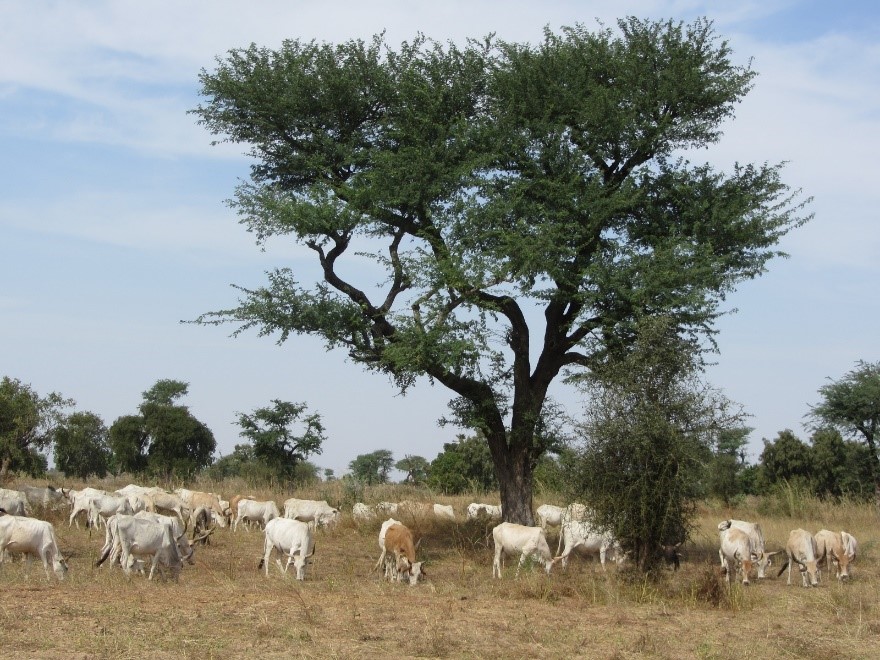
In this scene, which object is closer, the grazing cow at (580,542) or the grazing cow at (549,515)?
the grazing cow at (580,542)

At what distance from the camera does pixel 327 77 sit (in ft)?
81.2

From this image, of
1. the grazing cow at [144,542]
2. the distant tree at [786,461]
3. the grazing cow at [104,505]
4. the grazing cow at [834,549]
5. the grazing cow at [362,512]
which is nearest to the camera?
the grazing cow at [144,542]

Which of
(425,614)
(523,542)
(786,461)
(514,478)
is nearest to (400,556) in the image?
(523,542)

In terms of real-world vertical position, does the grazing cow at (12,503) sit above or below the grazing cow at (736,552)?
above

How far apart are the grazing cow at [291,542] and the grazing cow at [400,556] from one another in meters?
1.50

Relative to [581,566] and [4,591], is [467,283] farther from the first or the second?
[4,591]

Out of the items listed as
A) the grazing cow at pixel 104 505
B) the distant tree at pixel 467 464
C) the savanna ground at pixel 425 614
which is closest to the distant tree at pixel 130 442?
the distant tree at pixel 467 464

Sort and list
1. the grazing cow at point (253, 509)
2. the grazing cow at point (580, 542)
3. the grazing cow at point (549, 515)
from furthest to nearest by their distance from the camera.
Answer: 1. the grazing cow at point (549, 515)
2. the grazing cow at point (253, 509)
3. the grazing cow at point (580, 542)

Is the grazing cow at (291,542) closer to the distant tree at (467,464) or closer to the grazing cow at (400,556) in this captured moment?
the grazing cow at (400,556)

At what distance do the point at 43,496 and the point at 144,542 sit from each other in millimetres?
13325

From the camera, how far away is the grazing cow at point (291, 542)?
19375mm

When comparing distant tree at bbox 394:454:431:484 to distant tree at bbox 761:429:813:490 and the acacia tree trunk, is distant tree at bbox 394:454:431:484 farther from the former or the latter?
the acacia tree trunk

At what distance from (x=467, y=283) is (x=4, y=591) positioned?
38.3ft

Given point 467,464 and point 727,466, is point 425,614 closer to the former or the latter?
point 727,466
